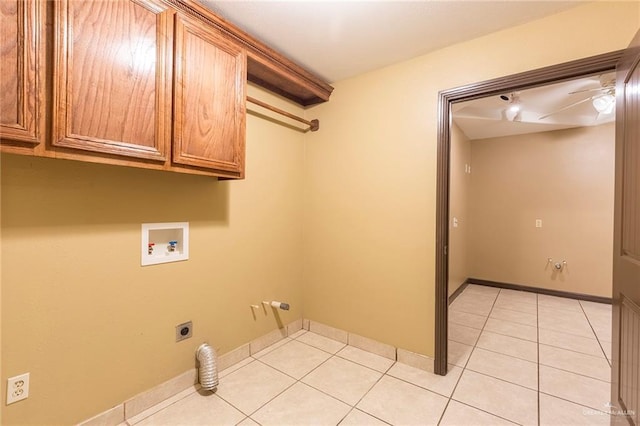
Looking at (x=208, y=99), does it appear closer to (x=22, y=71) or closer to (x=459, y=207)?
(x=22, y=71)

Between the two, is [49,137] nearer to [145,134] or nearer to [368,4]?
[145,134]

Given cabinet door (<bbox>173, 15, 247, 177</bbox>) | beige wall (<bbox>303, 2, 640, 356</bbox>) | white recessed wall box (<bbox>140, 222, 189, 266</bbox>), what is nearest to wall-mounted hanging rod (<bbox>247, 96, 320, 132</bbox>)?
beige wall (<bbox>303, 2, 640, 356</bbox>)

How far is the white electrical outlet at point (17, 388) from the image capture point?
4.08ft

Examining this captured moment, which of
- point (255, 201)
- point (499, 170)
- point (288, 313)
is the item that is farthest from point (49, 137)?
point (499, 170)

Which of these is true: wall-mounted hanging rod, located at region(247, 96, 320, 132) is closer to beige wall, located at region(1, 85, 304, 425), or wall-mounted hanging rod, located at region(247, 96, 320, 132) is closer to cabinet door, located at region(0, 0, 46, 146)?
beige wall, located at region(1, 85, 304, 425)

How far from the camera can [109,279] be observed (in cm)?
153

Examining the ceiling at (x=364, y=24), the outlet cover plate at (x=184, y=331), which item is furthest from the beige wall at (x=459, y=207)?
the outlet cover plate at (x=184, y=331)

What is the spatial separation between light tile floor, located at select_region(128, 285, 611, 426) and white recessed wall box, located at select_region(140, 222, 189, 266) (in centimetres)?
88

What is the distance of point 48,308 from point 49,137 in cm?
82

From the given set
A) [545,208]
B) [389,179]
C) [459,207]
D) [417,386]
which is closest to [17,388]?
[417,386]

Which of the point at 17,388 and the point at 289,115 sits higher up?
the point at 289,115

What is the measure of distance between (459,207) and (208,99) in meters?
3.82

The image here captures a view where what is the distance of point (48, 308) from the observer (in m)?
1.35

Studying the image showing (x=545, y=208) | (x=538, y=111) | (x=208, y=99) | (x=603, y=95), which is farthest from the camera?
(x=545, y=208)
